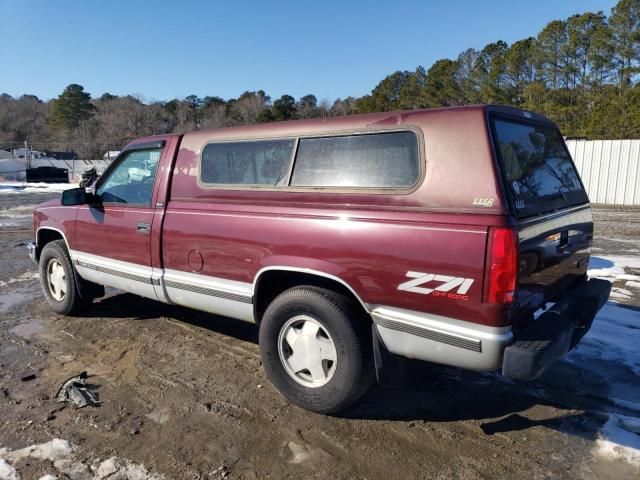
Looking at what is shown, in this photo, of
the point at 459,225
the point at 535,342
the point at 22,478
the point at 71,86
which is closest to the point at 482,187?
the point at 459,225

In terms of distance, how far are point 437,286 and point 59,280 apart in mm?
4448

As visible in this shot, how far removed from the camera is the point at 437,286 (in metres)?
2.75

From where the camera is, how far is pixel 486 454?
2.94 metres

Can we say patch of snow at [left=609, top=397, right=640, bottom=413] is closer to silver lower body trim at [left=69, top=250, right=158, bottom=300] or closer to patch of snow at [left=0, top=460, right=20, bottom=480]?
silver lower body trim at [left=69, top=250, right=158, bottom=300]

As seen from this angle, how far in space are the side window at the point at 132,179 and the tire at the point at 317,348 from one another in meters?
1.75

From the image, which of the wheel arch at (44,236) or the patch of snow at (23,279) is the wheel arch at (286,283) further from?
the patch of snow at (23,279)

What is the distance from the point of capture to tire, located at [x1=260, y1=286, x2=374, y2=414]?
3.16 m

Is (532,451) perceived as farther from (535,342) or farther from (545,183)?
(545,183)

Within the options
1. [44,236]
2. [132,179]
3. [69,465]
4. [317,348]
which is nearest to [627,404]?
[317,348]

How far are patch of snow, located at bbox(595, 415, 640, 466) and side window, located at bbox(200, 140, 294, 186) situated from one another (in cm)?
259

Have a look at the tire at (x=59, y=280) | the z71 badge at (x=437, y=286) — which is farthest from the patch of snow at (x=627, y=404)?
the tire at (x=59, y=280)

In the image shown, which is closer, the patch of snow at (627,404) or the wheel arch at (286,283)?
the wheel arch at (286,283)

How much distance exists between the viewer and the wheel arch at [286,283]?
318 cm

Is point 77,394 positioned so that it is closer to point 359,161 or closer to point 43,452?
point 43,452
